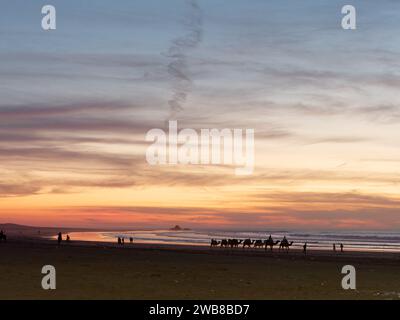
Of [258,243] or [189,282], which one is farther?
[258,243]

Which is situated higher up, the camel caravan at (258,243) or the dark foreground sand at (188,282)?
the camel caravan at (258,243)

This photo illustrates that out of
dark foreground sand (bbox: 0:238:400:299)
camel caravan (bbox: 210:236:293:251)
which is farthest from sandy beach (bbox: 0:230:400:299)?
camel caravan (bbox: 210:236:293:251)

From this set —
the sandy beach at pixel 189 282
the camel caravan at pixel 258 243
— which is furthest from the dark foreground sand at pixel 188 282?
the camel caravan at pixel 258 243

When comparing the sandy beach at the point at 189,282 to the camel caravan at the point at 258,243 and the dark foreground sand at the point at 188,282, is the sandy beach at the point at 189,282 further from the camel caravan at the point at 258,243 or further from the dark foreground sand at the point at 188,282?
the camel caravan at the point at 258,243

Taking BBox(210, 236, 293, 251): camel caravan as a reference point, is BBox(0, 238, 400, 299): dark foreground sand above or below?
below

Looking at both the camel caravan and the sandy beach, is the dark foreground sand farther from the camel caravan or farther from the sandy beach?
the camel caravan

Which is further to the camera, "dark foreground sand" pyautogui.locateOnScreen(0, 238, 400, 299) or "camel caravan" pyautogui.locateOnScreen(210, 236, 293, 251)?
"camel caravan" pyautogui.locateOnScreen(210, 236, 293, 251)

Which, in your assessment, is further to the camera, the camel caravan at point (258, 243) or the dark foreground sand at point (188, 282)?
the camel caravan at point (258, 243)

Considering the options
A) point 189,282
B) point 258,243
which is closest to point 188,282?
point 189,282

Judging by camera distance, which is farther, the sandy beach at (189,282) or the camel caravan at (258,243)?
the camel caravan at (258,243)

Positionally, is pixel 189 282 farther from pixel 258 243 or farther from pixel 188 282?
pixel 258 243

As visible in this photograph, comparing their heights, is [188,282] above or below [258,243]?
below

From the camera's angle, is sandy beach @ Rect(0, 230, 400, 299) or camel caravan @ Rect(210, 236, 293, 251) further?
camel caravan @ Rect(210, 236, 293, 251)
